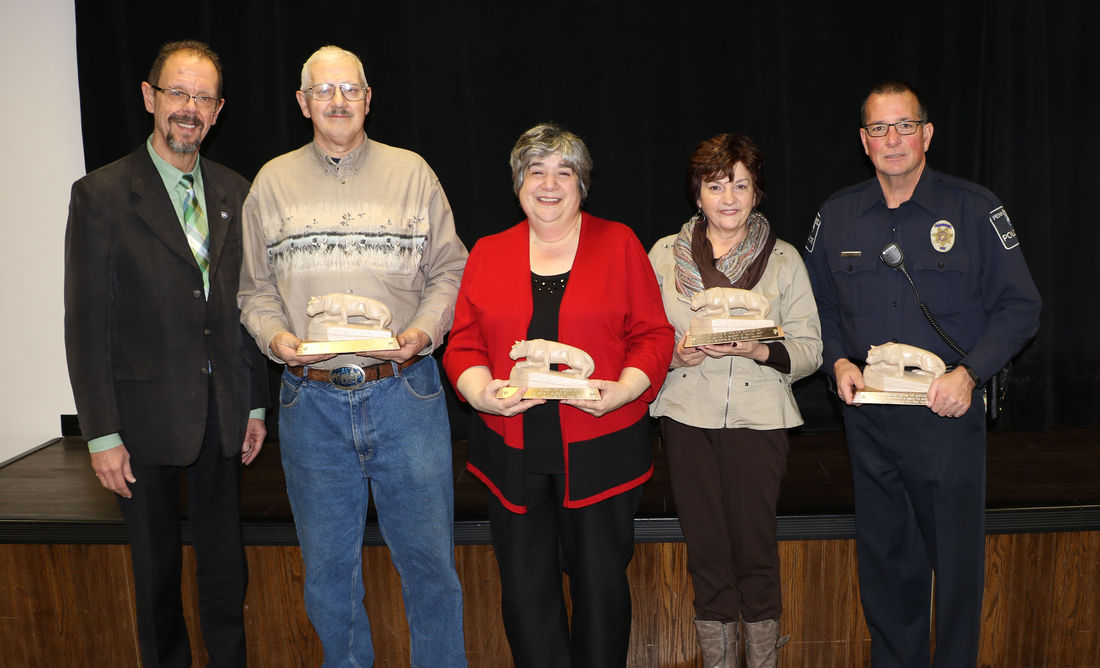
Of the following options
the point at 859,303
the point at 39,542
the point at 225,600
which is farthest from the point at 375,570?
the point at 859,303

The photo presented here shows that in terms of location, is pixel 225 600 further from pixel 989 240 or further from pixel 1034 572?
pixel 1034 572

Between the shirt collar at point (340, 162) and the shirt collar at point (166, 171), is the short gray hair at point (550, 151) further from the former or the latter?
the shirt collar at point (166, 171)

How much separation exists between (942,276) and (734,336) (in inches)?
26.7

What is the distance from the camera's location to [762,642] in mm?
2383

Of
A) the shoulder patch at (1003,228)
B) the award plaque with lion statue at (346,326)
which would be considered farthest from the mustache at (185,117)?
the shoulder patch at (1003,228)

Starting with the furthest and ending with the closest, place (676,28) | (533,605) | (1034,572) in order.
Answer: (676,28)
(1034,572)
(533,605)

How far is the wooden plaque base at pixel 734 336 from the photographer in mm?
2256

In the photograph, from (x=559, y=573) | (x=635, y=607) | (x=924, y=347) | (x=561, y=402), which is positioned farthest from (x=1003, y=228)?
(x=635, y=607)

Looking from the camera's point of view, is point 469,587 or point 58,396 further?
point 58,396

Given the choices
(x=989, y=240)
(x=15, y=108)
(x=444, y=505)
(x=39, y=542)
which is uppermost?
(x=15, y=108)

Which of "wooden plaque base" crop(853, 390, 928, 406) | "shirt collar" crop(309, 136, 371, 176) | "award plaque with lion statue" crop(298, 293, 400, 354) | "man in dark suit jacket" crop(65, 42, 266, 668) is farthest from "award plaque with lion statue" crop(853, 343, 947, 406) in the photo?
"man in dark suit jacket" crop(65, 42, 266, 668)

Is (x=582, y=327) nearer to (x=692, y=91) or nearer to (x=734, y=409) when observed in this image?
(x=734, y=409)

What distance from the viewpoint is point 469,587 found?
9.66 feet

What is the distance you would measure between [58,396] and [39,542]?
1815 mm
